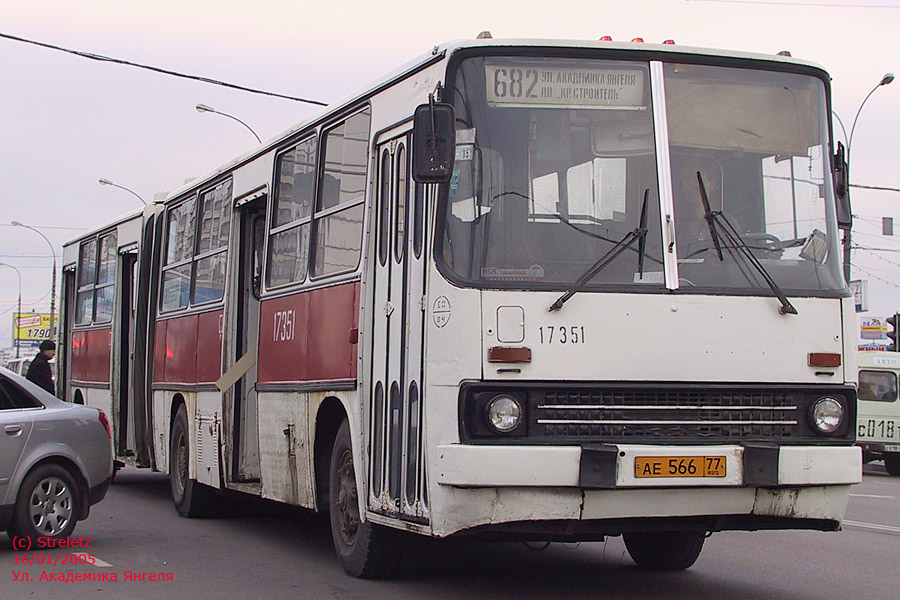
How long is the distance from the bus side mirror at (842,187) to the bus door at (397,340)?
8.32ft

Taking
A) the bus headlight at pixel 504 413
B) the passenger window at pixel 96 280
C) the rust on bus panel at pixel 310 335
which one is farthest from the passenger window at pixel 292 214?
the passenger window at pixel 96 280

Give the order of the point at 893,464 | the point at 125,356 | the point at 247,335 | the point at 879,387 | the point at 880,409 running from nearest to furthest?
1. the point at 247,335
2. the point at 125,356
3. the point at 880,409
4. the point at 893,464
5. the point at 879,387

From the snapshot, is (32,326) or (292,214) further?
(32,326)

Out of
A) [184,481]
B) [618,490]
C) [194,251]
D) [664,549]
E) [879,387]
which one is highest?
[194,251]

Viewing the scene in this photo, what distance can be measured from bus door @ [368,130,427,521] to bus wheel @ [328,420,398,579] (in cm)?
46

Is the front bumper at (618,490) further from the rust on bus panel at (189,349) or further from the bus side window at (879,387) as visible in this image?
the bus side window at (879,387)

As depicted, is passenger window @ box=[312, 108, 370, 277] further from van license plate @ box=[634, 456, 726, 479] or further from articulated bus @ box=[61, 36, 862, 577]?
van license plate @ box=[634, 456, 726, 479]

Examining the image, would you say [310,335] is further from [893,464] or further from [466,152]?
[893,464]

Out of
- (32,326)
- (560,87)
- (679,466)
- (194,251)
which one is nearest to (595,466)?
(679,466)

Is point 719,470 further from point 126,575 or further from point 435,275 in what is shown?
point 126,575

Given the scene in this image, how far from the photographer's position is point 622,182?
25.6 ft

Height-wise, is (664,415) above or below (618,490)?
above

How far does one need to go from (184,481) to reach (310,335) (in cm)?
459

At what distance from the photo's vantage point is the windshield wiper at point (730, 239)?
A: 25.7 ft
